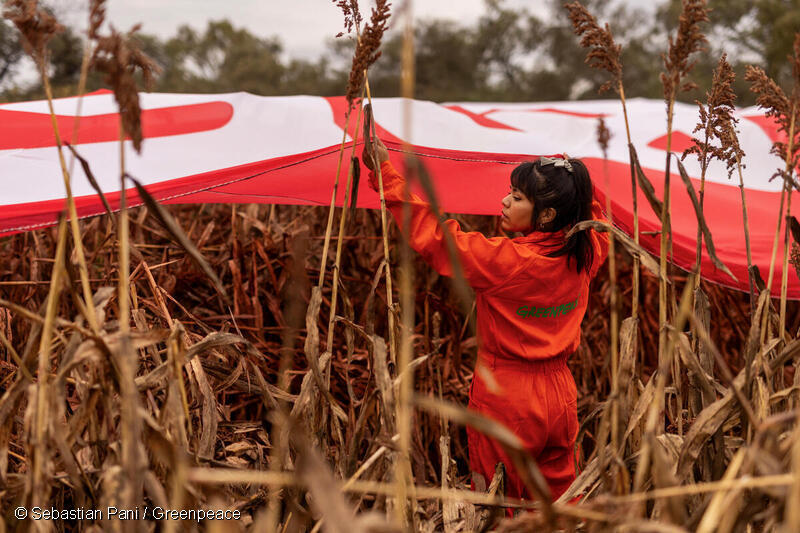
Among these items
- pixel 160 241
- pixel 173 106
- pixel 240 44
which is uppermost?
pixel 240 44

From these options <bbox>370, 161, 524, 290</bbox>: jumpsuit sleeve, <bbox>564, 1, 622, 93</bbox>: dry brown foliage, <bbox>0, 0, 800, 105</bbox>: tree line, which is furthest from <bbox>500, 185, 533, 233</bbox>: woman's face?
<bbox>0, 0, 800, 105</bbox>: tree line

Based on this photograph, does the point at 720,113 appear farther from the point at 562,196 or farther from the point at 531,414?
the point at 531,414

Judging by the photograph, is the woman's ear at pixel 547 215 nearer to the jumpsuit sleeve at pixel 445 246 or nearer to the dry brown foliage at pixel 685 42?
the jumpsuit sleeve at pixel 445 246

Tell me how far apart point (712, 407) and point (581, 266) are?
52cm

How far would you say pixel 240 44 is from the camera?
955 inches

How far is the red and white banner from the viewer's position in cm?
149

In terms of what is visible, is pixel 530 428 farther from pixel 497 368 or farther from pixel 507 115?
pixel 507 115

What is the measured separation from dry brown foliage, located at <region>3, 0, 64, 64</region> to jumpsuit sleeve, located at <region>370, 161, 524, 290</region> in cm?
57

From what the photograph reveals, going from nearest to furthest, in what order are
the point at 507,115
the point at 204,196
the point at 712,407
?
the point at 712,407 → the point at 204,196 → the point at 507,115

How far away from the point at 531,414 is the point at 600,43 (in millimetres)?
769

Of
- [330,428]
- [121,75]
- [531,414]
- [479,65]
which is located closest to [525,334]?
[531,414]

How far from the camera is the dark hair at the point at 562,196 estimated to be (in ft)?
4.56

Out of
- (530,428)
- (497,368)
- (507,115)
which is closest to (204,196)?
(497,368)

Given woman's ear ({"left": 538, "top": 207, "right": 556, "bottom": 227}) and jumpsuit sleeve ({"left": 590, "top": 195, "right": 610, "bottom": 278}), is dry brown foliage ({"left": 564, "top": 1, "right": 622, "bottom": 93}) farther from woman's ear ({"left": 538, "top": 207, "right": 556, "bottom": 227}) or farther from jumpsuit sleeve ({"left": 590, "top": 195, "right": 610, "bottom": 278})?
jumpsuit sleeve ({"left": 590, "top": 195, "right": 610, "bottom": 278})
